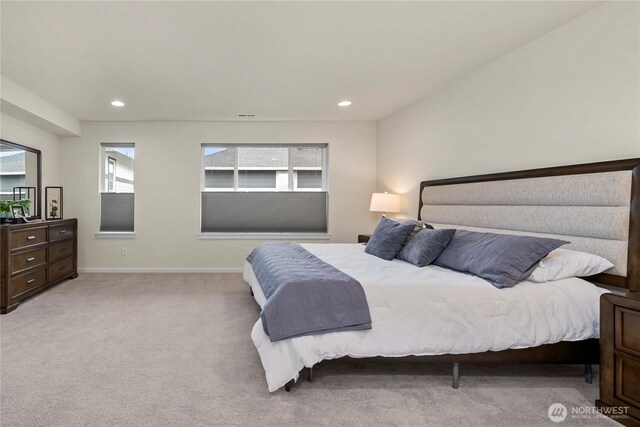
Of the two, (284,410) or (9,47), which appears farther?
(9,47)

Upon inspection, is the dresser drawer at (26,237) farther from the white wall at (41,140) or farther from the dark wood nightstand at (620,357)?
the dark wood nightstand at (620,357)

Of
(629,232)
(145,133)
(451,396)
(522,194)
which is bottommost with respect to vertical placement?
(451,396)

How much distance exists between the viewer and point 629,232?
6.61ft

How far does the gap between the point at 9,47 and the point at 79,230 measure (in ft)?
10.6

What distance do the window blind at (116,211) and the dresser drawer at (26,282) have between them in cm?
133

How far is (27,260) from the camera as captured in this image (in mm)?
3791

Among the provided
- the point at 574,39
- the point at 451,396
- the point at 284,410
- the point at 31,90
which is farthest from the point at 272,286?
the point at 31,90

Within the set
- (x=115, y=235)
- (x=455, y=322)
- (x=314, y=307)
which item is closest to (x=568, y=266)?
(x=455, y=322)

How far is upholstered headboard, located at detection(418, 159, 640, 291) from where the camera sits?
6.62 feet

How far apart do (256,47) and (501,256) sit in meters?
2.48

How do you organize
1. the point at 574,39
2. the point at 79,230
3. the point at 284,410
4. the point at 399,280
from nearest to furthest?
the point at 284,410, the point at 399,280, the point at 574,39, the point at 79,230

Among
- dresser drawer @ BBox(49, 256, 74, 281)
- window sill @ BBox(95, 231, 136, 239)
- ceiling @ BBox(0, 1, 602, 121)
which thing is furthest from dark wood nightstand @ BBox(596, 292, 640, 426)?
window sill @ BBox(95, 231, 136, 239)

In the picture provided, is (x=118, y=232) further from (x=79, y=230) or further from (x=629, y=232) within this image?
(x=629, y=232)

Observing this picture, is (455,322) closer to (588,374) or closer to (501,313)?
(501,313)
